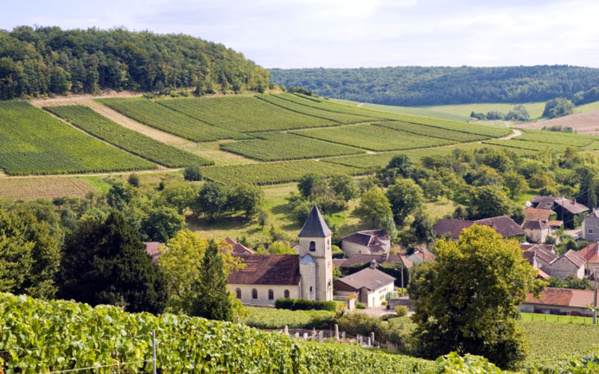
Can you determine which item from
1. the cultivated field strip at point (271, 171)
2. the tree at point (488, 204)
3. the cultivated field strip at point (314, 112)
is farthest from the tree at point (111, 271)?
the cultivated field strip at point (314, 112)

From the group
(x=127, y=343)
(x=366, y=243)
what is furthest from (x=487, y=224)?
(x=127, y=343)

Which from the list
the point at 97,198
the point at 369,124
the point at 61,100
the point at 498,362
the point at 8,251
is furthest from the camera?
the point at 369,124

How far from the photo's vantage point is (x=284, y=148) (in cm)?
12025

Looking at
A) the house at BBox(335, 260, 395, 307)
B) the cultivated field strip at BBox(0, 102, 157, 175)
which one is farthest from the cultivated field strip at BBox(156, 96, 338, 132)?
the house at BBox(335, 260, 395, 307)

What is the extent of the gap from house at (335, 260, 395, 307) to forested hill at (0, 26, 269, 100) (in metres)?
82.6

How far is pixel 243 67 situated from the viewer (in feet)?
548

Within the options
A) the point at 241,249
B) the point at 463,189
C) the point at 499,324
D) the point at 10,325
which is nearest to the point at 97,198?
the point at 241,249

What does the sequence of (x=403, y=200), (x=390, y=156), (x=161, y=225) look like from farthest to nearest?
(x=390, y=156) → (x=403, y=200) → (x=161, y=225)

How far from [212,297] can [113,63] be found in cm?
11598

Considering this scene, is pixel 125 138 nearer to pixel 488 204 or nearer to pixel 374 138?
pixel 374 138

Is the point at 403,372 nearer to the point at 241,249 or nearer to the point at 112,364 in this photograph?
the point at 112,364

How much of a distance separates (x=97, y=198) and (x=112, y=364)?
7137 centimetres

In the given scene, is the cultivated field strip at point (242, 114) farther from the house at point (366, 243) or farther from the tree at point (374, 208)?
the house at point (366, 243)

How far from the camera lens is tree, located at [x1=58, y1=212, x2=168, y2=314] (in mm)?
41531
